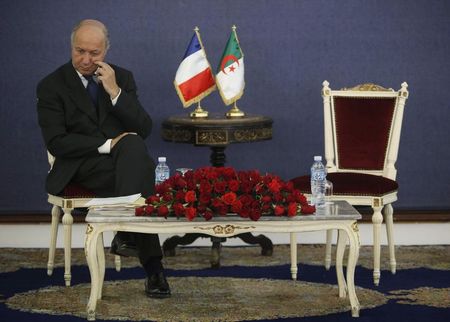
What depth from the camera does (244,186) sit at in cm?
492

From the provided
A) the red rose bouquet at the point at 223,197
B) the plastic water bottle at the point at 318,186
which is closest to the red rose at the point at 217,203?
the red rose bouquet at the point at 223,197

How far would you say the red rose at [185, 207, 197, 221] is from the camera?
15.8ft

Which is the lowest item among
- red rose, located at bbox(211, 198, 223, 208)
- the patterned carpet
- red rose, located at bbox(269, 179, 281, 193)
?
the patterned carpet

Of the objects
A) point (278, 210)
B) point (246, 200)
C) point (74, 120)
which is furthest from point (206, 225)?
point (74, 120)

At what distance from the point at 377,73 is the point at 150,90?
1.69 m

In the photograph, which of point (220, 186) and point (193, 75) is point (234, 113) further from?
point (220, 186)

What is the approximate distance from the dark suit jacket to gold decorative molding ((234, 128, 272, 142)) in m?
0.76

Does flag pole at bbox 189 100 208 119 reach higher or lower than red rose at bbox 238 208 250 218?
higher

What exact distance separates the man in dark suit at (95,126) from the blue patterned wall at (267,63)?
140 centimetres

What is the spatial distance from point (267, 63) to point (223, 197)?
275 cm

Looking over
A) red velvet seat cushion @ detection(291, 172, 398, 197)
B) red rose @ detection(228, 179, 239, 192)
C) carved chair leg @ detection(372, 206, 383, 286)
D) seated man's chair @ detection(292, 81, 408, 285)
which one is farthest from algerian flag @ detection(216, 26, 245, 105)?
red rose @ detection(228, 179, 239, 192)

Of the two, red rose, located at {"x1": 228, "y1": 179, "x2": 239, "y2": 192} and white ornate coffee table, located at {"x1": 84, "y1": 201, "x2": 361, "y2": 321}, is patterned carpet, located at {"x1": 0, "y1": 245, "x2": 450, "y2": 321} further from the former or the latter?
red rose, located at {"x1": 228, "y1": 179, "x2": 239, "y2": 192}

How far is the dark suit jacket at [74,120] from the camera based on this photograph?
577 cm

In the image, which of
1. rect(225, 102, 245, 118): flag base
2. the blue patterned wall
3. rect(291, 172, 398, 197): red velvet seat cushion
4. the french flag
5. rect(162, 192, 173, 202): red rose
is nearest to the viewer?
rect(162, 192, 173, 202): red rose
